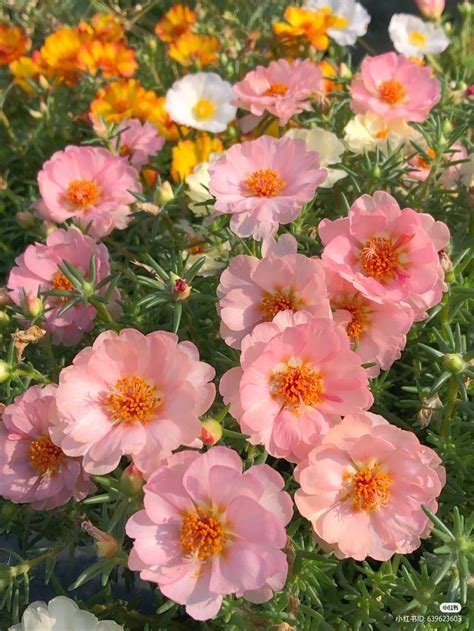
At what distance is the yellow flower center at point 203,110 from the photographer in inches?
85.4

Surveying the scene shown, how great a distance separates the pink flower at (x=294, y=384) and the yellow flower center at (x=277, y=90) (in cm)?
100

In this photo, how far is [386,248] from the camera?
1.19 meters

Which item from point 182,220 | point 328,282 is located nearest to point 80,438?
point 328,282

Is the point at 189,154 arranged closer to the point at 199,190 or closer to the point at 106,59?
the point at 199,190

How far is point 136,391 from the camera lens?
1142mm

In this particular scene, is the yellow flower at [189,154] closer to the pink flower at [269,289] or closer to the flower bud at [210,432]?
Answer: the pink flower at [269,289]

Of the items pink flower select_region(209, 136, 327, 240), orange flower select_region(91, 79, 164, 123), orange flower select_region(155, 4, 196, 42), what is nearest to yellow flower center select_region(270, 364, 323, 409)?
pink flower select_region(209, 136, 327, 240)

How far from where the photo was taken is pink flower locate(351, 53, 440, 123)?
176cm

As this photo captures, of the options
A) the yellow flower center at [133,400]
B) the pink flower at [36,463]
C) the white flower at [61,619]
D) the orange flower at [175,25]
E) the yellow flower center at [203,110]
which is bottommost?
the white flower at [61,619]

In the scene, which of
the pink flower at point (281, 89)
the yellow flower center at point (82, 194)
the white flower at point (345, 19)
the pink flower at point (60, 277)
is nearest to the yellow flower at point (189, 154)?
the pink flower at point (281, 89)

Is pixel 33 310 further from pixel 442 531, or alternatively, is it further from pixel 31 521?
pixel 442 531

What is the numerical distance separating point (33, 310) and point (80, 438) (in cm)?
39

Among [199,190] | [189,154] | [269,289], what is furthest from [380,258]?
[189,154]

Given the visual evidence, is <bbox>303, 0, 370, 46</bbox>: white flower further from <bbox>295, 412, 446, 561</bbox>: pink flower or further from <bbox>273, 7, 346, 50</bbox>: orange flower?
<bbox>295, 412, 446, 561</bbox>: pink flower
